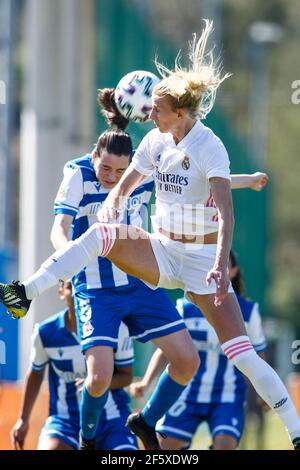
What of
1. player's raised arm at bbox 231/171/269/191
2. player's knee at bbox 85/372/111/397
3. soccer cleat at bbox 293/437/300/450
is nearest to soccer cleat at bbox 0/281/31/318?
player's knee at bbox 85/372/111/397

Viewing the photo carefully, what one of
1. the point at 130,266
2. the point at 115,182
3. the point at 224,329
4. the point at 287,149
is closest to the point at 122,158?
the point at 115,182

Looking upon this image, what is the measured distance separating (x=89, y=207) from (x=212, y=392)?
75.2 inches

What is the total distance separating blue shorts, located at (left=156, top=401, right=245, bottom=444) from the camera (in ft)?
27.7

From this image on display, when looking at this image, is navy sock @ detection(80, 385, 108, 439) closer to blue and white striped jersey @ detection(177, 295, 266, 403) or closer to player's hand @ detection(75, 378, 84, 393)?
player's hand @ detection(75, 378, 84, 393)

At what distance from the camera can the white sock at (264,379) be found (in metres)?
6.71

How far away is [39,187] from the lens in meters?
17.9

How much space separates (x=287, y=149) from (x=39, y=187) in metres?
28.9

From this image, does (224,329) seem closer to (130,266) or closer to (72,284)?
(130,266)

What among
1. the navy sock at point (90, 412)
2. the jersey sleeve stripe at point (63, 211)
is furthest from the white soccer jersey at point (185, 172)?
the navy sock at point (90, 412)

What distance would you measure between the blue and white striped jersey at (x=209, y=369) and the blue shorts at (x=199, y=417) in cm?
5

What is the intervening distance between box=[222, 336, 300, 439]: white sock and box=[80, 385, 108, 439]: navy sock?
0.90 m

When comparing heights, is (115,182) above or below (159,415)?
above

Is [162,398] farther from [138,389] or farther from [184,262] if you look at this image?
[184,262]

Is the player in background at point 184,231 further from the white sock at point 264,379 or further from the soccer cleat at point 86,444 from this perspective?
the soccer cleat at point 86,444
